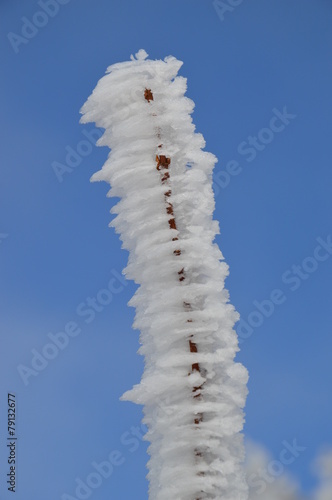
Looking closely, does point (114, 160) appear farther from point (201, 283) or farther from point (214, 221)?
point (201, 283)

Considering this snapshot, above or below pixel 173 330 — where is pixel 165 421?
below

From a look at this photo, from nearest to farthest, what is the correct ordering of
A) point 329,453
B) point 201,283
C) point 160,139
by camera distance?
point 201,283 < point 160,139 < point 329,453

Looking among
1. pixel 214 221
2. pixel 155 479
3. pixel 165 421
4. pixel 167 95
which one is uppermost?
pixel 167 95

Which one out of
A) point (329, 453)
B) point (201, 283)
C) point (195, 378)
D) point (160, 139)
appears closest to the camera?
point (195, 378)

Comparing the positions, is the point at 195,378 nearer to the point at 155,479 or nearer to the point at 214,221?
the point at 155,479

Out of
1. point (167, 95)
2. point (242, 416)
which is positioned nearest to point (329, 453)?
point (242, 416)

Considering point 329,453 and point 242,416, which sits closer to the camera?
point 242,416
